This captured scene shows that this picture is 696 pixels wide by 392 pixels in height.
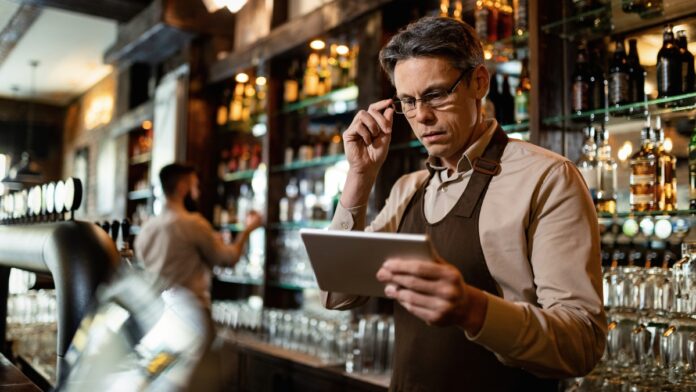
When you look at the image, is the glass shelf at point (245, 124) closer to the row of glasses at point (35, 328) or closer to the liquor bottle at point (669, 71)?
the row of glasses at point (35, 328)

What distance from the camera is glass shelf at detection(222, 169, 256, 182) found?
537 cm

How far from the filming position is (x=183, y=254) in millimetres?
4109

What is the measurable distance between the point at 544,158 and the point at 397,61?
422mm

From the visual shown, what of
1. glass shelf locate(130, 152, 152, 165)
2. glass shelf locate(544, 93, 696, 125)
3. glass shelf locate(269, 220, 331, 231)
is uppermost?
glass shelf locate(130, 152, 152, 165)

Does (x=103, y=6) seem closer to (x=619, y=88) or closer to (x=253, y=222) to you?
(x=253, y=222)

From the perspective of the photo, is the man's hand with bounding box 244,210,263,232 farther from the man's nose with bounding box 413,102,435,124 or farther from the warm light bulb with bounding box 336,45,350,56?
the man's nose with bounding box 413,102,435,124

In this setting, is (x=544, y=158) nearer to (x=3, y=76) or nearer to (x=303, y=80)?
(x=303, y=80)

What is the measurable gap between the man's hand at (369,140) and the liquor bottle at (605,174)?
1.31 meters

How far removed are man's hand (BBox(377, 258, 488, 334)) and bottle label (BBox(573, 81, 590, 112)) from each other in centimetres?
185

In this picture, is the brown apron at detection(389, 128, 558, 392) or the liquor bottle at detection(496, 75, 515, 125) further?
the liquor bottle at detection(496, 75, 515, 125)

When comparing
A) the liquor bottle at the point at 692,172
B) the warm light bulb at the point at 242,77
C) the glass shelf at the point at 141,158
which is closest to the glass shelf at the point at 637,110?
the liquor bottle at the point at 692,172

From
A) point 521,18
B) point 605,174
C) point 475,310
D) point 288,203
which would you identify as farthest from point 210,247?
point 475,310

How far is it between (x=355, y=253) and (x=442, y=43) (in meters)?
0.61

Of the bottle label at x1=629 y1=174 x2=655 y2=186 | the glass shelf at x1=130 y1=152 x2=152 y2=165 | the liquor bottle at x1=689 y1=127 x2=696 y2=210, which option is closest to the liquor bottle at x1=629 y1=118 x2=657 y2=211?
the bottle label at x1=629 y1=174 x2=655 y2=186
